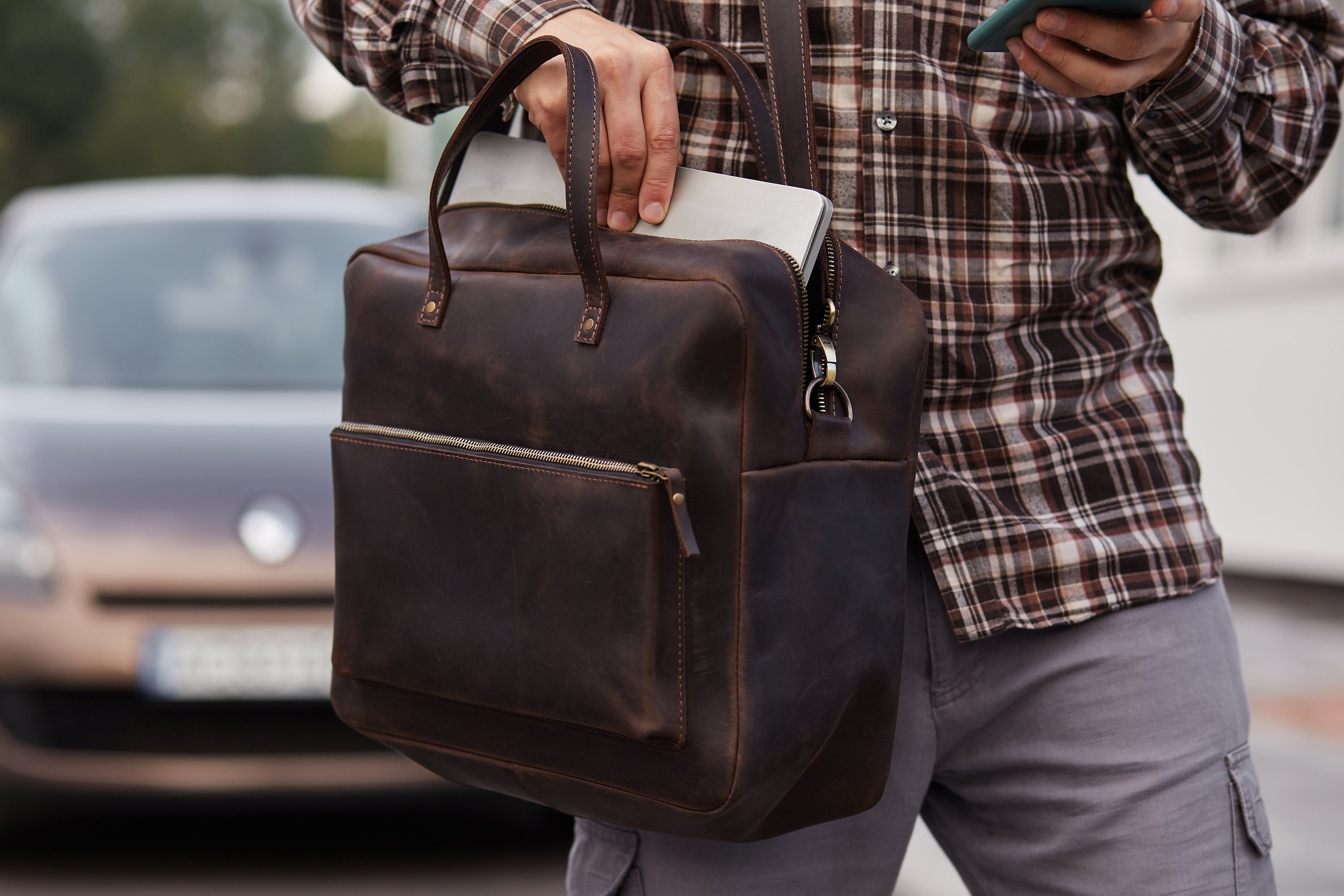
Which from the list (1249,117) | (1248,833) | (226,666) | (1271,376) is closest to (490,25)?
(1249,117)

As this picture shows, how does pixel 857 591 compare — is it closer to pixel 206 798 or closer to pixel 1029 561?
pixel 1029 561

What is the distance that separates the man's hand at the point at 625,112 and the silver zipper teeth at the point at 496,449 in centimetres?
21

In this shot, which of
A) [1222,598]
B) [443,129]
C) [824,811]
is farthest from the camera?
[443,129]

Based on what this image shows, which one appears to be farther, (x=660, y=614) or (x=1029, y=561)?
(x=1029, y=561)

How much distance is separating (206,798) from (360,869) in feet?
1.39

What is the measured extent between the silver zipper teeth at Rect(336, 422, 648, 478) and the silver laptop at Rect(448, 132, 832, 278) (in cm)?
20

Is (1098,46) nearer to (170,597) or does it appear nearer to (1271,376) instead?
(170,597)

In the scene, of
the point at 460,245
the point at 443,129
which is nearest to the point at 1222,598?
the point at 460,245

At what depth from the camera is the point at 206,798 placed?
332cm

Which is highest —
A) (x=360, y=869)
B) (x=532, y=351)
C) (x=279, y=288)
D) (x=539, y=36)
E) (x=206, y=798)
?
(x=539, y=36)

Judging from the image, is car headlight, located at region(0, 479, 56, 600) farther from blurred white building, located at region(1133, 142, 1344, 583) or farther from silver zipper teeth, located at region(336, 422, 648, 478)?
blurred white building, located at region(1133, 142, 1344, 583)

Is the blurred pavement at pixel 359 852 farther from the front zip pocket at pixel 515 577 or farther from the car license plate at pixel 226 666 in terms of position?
the front zip pocket at pixel 515 577

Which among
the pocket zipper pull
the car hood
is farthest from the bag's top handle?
the car hood

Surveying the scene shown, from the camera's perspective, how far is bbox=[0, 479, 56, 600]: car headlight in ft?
10.8
